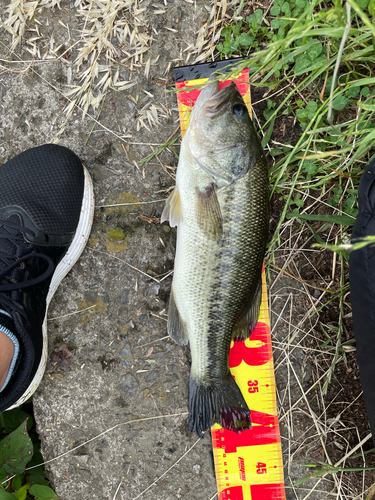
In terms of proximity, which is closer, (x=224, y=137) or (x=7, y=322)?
(x=224, y=137)

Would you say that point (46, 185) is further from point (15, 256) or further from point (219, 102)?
point (219, 102)

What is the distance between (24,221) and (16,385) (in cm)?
110

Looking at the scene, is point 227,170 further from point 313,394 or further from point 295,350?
point 313,394

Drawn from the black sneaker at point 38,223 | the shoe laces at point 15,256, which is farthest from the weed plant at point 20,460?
the shoe laces at point 15,256

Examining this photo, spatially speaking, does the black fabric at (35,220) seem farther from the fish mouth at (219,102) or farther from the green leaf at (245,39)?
the green leaf at (245,39)

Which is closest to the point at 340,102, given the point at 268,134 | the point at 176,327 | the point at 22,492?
the point at 268,134

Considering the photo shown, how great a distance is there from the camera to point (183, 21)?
242 cm

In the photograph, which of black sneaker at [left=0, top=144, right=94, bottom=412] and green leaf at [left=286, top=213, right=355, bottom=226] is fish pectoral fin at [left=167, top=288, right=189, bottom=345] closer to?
black sneaker at [left=0, top=144, right=94, bottom=412]

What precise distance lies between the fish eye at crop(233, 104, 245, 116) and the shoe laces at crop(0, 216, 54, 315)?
1.57m

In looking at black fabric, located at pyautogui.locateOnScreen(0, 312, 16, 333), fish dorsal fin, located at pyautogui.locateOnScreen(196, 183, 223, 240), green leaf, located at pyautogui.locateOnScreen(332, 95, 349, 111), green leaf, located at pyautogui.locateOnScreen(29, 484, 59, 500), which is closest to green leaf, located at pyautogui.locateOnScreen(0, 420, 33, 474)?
green leaf, located at pyautogui.locateOnScreen(29, 484, 59, 500)

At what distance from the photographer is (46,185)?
7.97 feet

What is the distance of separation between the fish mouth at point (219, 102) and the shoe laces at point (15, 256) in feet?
4.79

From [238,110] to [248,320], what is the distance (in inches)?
50.8

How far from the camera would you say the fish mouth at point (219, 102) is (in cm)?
195
